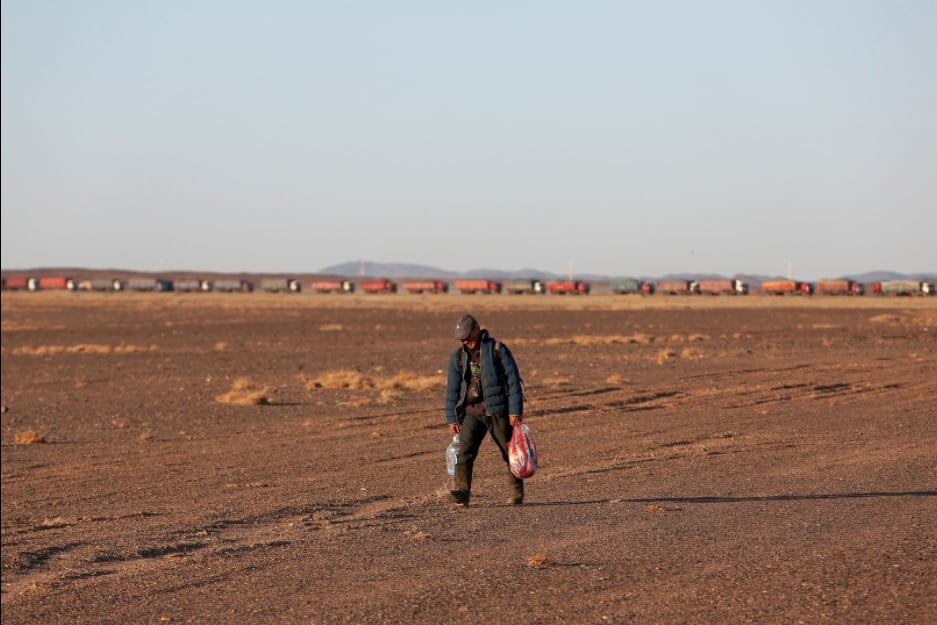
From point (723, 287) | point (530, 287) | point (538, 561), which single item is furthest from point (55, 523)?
point (530, 287)

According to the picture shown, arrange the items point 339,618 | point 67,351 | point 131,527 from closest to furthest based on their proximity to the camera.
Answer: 1. point 339,618
2. point 131,527
3. point 67,351

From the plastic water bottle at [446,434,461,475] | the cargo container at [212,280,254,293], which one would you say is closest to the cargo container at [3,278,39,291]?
the cargo container at [212,280,254,293]

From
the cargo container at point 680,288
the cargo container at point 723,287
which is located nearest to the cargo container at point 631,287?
the cargo container at point 680,288

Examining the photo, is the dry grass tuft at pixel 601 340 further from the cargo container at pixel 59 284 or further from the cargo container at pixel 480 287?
the cargo container at pixel 59 284

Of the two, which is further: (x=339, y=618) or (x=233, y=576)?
(x=233, y=576)

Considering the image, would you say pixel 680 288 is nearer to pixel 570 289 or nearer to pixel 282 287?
pixel 570 289

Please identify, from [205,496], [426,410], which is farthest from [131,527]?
[426,410]

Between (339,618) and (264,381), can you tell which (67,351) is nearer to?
(264,381)

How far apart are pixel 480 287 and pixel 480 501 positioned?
153 meters

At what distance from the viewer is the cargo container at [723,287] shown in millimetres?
136325

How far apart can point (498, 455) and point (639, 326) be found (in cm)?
4269

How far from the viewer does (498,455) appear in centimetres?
1748

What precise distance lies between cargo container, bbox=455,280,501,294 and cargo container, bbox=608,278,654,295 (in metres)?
14.5

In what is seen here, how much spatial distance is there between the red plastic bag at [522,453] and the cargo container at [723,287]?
4856 inches
